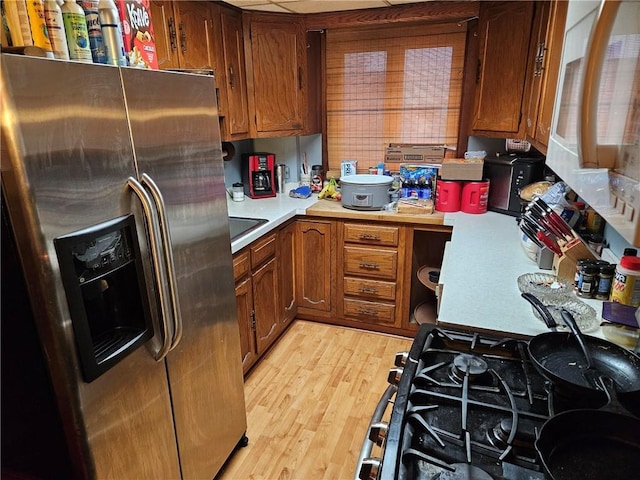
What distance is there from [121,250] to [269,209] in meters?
1.61

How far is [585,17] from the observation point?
0.76m

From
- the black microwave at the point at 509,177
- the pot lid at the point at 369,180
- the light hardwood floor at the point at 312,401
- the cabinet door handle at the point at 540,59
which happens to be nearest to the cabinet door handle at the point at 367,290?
the light hardwood floor at the point at 312,401

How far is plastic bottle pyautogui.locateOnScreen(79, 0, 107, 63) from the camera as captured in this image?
1063 millimetres

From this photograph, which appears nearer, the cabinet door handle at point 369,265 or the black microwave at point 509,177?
the black microwave at point 509,177

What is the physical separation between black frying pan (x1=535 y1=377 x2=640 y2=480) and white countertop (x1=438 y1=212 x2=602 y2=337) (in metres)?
0.45

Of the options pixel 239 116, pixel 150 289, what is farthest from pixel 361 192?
pixel 150 289

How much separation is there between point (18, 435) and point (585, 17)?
154cm

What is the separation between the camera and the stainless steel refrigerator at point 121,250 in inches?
33.5

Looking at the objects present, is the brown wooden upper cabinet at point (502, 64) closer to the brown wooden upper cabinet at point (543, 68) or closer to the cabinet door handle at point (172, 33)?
the brown wooden upper cabinet at point (543, 68)

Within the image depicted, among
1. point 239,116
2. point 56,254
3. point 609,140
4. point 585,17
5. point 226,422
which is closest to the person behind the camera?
point 609,140

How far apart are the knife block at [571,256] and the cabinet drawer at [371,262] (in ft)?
3.72

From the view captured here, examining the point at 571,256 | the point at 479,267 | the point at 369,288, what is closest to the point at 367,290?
the point at 369,288

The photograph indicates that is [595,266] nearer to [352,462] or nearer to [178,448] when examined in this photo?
[352,462]

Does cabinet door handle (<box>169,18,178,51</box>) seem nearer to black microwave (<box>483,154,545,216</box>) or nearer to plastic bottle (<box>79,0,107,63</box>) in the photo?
plastic bottle (<box>79,0,107,63</box>)
